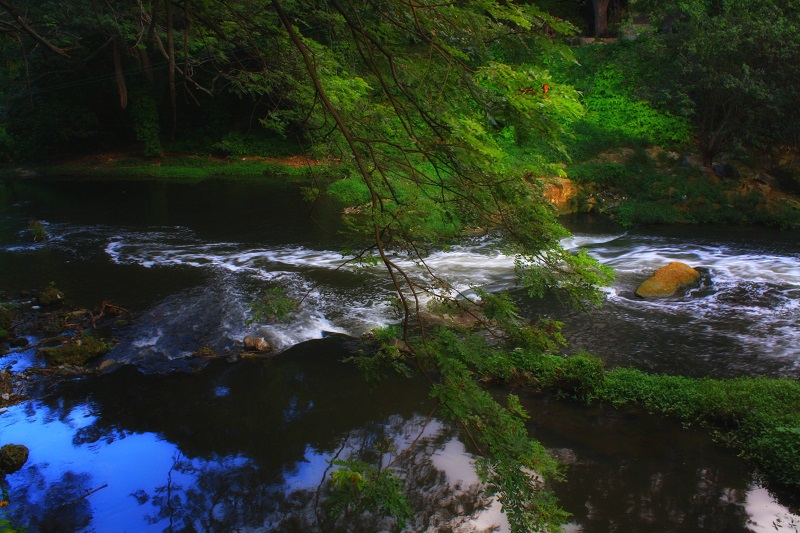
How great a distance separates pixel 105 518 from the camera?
533 cm

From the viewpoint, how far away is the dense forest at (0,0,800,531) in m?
3.45

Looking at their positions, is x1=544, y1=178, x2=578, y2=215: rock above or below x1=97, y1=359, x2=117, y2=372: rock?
above

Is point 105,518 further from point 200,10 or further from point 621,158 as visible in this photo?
point 621,158

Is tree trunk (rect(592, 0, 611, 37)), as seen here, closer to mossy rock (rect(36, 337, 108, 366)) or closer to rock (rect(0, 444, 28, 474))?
mossy rock (rect(36, 337, 108, 366))

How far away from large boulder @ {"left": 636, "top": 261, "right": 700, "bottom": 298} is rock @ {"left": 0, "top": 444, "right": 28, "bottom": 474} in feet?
29.9

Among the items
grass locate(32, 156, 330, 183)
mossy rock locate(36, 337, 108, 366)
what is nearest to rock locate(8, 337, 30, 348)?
mossy rock locate(36, 337, 108, 366)

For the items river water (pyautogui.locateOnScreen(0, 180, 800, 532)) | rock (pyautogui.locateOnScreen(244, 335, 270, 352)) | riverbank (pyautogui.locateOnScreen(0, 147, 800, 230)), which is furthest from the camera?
riverbank (pyautogui.locateOnScreen(0, 147, 800, 230))

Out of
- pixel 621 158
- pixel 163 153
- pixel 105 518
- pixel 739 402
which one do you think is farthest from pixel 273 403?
pixel 163 153

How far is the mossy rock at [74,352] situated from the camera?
25.8ft

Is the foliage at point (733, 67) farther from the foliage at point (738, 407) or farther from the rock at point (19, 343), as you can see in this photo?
the rock at point (19, 343)

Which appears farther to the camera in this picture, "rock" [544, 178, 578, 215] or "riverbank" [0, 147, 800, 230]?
"rock" [544, 178, 578, 215]

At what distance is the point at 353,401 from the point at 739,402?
4.27m

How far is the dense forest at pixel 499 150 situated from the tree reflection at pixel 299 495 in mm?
543

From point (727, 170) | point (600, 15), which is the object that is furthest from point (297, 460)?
point (600, 15)
